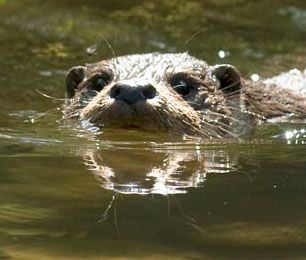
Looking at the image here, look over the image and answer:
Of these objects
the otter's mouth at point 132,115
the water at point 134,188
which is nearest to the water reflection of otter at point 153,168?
the water at point 134,188

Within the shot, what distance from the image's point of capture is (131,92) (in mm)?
5543

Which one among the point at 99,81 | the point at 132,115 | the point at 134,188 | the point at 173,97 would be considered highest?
the point at 99,81

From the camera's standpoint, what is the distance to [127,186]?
12.2 feet

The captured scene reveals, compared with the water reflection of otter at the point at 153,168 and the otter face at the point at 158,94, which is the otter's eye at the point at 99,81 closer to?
the otter face at the point at 158,94

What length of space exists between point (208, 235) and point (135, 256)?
0.33m

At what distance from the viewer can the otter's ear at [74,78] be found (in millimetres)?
7125

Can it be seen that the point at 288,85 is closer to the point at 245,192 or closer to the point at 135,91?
the point at 135,91

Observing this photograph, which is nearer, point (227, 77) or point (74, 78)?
point (227, 77)

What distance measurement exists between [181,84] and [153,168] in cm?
221

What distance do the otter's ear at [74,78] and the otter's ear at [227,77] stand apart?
106 centimetres

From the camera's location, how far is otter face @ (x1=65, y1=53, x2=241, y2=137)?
5.61 m

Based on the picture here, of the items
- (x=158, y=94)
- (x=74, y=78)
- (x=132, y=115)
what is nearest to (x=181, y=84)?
(x=158, y=94)

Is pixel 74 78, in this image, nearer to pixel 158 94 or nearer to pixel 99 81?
pixel 99 81

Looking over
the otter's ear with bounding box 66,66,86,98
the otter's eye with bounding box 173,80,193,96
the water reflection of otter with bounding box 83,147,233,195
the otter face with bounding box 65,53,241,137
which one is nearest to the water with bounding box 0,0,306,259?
the water reflection of otter with bounding box 83,147,233,195
